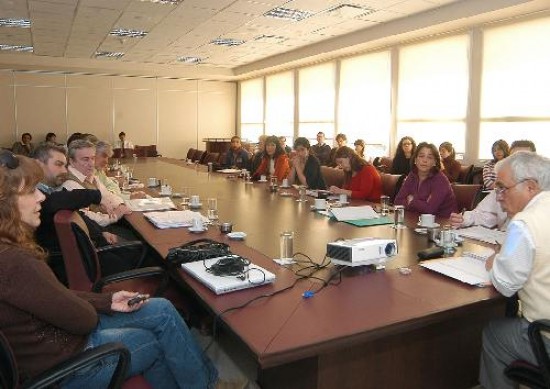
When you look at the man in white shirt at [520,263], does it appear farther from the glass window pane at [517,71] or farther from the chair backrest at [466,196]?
the glass window pane at [517,71]

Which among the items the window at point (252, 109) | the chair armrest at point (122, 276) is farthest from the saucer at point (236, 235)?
the window at point (252, 109)

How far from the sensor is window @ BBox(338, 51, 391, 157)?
9039 mm

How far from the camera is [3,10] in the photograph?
6902 millimetres

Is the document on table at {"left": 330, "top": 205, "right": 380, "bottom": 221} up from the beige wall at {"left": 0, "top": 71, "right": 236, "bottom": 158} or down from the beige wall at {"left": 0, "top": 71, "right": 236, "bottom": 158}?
down

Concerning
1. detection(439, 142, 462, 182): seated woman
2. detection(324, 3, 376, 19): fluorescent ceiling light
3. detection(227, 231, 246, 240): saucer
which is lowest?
detection(227, 231, 246, 240): saucer

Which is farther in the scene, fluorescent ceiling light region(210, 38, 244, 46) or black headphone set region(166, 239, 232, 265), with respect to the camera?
fluorescent ceiling light region(210, 38, 244, 46)

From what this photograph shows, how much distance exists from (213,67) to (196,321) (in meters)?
11.7

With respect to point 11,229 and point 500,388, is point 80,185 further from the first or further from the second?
point 500,388

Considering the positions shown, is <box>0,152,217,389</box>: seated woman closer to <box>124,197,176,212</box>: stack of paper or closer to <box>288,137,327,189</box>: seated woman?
<box>124,197,176,212</box>: stack of paper

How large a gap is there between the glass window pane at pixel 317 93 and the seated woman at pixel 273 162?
4713 millimetres

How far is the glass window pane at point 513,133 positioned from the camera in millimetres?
6512

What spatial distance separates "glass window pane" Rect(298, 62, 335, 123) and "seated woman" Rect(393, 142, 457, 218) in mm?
7047

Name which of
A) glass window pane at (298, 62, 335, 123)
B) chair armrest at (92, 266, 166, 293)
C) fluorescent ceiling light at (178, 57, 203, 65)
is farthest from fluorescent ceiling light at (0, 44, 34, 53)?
chair armrest at (92, 266, 166, 293)

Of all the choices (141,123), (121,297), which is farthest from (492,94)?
(141,123)
